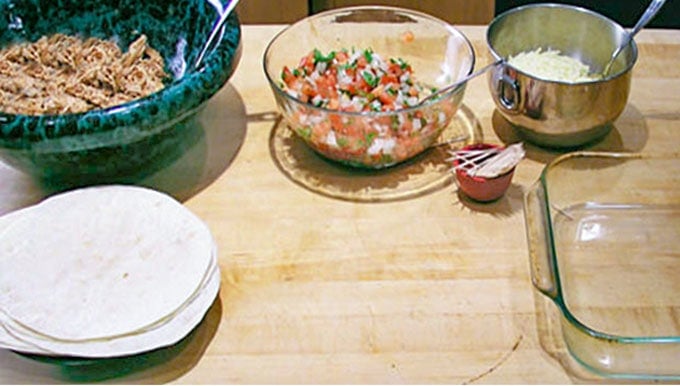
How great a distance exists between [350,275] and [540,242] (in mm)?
288

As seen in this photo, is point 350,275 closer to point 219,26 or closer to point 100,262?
point 100,262

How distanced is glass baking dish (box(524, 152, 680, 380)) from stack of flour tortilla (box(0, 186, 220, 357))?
18.7 inches

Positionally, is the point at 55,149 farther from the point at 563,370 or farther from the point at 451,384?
the point at 563,370

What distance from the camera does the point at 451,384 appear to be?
95cm

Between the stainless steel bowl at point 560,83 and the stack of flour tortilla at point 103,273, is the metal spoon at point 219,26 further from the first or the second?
the stainless steel bowl at point 560,83

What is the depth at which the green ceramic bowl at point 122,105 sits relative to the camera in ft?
3.54

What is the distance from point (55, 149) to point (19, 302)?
235 mm

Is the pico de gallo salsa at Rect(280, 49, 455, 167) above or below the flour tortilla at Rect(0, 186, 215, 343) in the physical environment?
above

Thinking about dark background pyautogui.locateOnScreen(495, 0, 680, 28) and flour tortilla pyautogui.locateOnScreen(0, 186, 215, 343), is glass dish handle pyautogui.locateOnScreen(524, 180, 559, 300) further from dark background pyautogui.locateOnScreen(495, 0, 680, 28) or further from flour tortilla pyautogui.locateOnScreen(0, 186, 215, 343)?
dark background pyautogui.locateOnScreen(495, 0, 680, 28)

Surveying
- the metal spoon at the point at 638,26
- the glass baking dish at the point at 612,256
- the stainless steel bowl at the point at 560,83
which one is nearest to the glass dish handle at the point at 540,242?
the glass baking dish at the point at 612,256

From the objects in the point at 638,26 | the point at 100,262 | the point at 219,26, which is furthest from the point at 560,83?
the point at 100,262

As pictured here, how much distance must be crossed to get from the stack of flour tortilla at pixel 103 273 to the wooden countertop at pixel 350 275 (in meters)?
0.06

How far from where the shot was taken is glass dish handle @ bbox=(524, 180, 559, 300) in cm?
103

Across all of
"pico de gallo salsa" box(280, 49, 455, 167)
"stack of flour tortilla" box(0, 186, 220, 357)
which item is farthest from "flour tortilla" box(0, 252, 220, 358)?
"pico de gallo salsa" box(280, 49, 455, 167)
